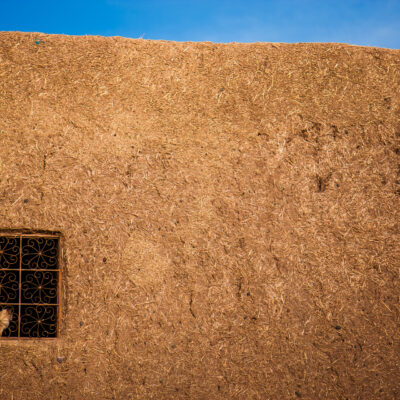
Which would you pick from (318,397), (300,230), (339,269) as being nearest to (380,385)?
(318,397)

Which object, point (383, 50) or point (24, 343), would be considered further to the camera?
point (383, 50)

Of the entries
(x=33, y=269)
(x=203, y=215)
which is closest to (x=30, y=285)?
(x=33, y=269)

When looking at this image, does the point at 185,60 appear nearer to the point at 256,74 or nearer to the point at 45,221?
the point at 256,74

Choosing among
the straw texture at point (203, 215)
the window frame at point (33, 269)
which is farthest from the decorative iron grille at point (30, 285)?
the straw texture at point (203, 215)

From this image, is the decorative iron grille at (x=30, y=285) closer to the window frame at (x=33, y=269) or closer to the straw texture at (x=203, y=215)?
the window frame at (x=33, y=269)

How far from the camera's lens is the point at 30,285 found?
252 cm

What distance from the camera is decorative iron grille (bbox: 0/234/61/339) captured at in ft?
7.79

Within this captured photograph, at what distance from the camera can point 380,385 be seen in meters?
2.34

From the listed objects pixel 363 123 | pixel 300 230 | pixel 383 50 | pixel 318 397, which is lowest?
pixel 318 397

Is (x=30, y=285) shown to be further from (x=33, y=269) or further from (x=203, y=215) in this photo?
(x=203, y=215)

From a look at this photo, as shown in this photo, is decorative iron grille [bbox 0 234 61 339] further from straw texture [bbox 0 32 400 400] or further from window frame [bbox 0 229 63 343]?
straw texture [bbox 0 32 400 400]

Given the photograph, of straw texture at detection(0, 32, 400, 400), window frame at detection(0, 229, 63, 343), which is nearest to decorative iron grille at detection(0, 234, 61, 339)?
window frame at detection(0, 229, 63, 343)

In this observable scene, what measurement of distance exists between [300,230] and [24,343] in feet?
6.11

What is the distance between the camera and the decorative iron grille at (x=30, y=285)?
2.38m
